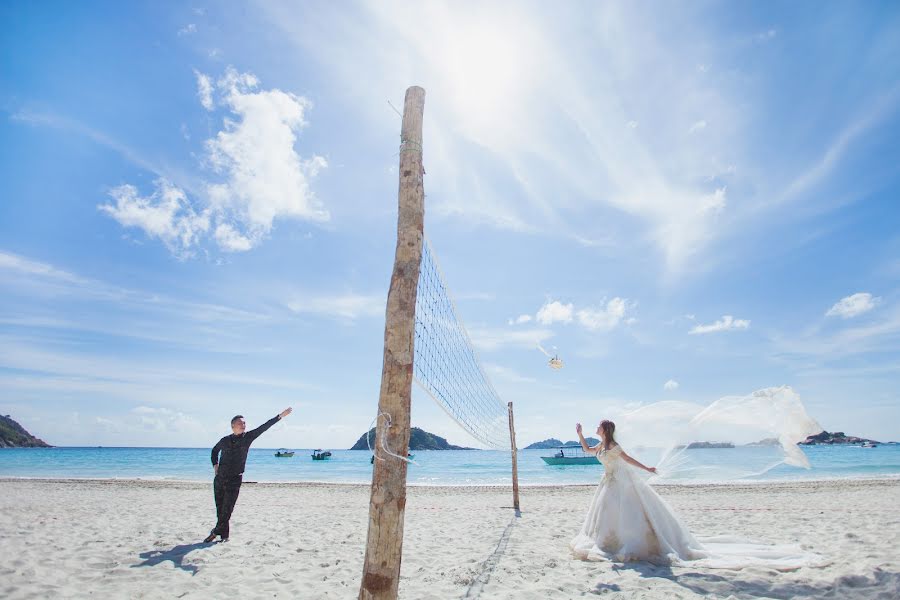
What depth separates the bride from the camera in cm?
468

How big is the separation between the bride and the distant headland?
123374mm

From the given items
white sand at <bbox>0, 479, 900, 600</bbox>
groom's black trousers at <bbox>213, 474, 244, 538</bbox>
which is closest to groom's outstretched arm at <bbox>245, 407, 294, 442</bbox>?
groom's black trousers at <bbox>213, 474, 244, 538</bbox>

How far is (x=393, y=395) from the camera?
2840 mm

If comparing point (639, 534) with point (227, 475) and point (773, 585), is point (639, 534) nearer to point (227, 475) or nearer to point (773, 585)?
point (773, 585)

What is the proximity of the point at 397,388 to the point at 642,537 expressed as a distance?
12.4 feet

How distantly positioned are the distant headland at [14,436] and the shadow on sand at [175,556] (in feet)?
391

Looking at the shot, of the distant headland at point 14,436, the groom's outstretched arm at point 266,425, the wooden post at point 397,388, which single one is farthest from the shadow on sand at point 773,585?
the distant headland at point 14,436

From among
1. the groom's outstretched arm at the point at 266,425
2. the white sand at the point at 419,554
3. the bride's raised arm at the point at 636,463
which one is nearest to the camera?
the white sand at the point at 419,554

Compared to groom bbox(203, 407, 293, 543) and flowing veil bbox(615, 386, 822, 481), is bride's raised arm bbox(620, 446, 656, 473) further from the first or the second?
groom bbox(203, 407, 293, 543)

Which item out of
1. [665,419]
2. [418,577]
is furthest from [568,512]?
[418,577]

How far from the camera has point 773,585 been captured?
3898mm

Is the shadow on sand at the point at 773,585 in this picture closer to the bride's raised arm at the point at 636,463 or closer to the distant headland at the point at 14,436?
the bride's raised arm at the point at 636,463

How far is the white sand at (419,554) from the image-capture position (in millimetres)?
4070

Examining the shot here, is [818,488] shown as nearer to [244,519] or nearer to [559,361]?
[559,361]
